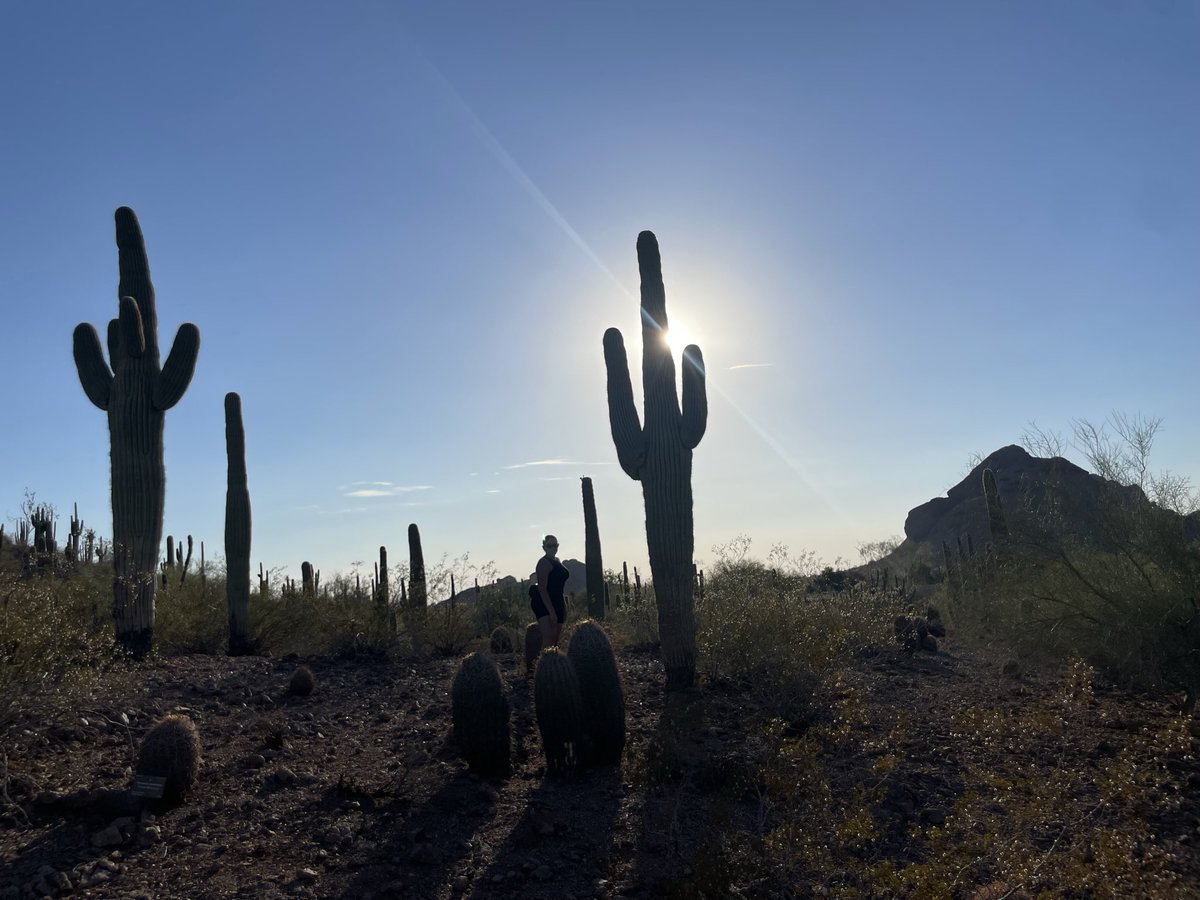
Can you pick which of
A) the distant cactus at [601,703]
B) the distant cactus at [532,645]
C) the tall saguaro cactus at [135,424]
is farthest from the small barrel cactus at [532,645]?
the tall saguaro cactus at [135,424]

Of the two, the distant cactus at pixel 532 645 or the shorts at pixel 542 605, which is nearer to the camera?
the shorts at pixel 542 605

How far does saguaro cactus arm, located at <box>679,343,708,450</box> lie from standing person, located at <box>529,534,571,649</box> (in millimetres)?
2315

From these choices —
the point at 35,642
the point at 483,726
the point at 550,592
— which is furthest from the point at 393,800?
the point at 550,592

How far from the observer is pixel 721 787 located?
6.84 meters

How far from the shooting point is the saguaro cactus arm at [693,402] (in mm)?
11344

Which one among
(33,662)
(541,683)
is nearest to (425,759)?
(541,683)

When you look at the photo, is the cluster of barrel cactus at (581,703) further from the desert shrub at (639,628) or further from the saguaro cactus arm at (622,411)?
the desert shrub at (639,628)

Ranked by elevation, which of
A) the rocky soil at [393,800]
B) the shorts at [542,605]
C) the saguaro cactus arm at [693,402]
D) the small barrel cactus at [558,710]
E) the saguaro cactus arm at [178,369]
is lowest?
the rocky soil at [393,800]

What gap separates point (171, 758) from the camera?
20.2ft

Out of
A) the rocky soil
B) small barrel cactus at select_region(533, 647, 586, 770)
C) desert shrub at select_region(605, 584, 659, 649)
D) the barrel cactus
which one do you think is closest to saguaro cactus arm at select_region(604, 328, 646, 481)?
the rocky soil

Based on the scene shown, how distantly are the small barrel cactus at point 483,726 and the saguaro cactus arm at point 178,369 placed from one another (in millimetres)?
8156

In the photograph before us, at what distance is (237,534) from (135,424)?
3.11 m

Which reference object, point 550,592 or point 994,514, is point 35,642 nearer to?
point 550,592

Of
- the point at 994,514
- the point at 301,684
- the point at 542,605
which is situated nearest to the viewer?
the point at 301,684
